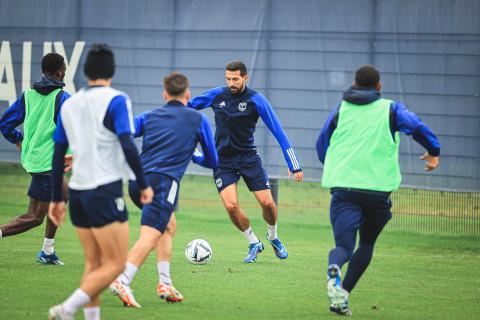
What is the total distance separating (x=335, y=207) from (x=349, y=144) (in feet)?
1.85

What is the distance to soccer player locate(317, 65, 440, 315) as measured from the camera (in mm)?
8125

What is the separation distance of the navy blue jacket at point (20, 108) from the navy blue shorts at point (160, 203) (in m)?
2.81

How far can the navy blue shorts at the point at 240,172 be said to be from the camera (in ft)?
39.1

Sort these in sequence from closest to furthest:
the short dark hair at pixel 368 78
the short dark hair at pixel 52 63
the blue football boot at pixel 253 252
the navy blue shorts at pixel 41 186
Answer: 1. the short dark hair at pixel 368 78
2. the short dark hair at pixel 52 63
3. the navy blue shorts at pixel 41 186
4. the blue football boot at pixel 253 252

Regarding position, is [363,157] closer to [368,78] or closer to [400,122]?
[400,122]

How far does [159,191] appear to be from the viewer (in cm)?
821

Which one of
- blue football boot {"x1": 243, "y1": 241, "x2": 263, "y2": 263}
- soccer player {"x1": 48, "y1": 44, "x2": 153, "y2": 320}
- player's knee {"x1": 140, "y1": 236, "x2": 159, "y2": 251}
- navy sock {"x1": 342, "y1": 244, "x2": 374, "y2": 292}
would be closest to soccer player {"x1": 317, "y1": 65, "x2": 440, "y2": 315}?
navy sock {"x1": 342, "y1": 244, "x2": 374, "y2": 292}

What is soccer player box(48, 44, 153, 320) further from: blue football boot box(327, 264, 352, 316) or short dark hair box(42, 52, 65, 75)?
short dark hair box(42, 52, 65, 75)

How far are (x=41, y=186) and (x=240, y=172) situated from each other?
2.58m

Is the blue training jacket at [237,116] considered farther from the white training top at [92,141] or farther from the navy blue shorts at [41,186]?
the white training top at [92,141]

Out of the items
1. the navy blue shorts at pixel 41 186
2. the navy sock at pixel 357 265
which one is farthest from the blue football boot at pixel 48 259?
the navy sock at pixel 357 265

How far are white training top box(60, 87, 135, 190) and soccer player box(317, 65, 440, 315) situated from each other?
226 cm

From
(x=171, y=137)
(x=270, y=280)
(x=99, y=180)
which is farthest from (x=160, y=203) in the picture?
(x=270, y=280)

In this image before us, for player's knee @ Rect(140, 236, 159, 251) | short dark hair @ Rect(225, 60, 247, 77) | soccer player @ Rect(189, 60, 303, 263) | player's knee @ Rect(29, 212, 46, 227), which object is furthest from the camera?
soccer player @ Rect(189, 60, 303, 263)
